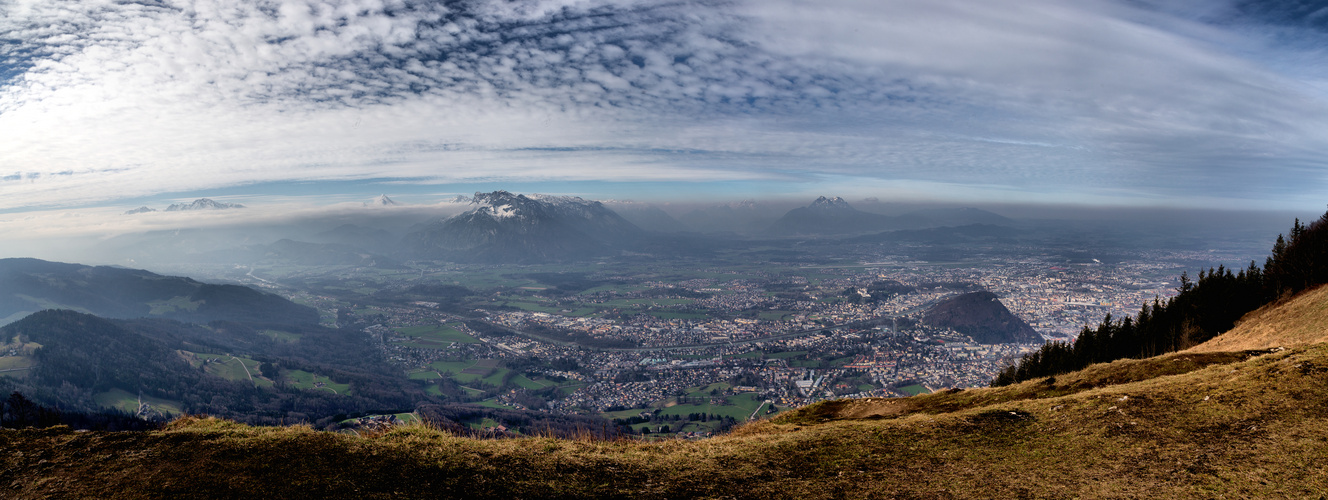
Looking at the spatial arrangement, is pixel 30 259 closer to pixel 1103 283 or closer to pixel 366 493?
pixel 366 493

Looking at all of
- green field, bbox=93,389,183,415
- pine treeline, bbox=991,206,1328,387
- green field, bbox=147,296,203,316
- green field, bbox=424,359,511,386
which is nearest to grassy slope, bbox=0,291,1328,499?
pine treeline, bbox=991,206,1328,387

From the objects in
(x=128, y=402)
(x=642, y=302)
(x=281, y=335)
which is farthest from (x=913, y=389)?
(x=281, y=335)

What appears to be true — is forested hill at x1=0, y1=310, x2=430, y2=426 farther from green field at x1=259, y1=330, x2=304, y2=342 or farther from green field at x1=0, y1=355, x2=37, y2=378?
green field at x1=259, y1=330, x2=304, y2=342

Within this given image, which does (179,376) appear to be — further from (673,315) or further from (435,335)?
(673,315)

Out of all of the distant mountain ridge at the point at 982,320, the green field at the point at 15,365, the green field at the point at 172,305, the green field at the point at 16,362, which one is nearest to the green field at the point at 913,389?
the distant mountain ridge at the point at 982,320

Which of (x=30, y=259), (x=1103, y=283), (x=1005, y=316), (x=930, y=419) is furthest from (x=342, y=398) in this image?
(x=30, y=259)

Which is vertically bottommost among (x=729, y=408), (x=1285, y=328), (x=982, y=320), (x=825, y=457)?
(x=729, y=408)

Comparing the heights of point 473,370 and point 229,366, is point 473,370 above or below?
below

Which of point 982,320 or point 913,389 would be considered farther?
point 982,320
